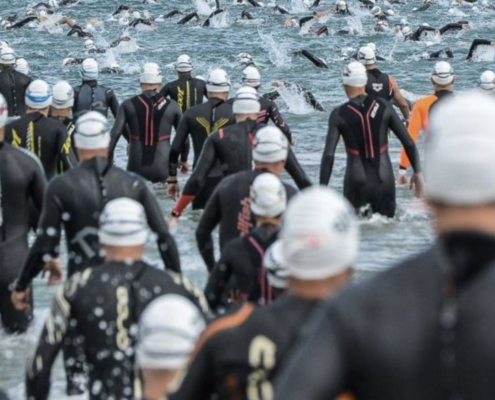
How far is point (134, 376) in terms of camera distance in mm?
5969

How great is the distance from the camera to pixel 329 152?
11.6 meters

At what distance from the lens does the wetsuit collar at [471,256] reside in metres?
2.69

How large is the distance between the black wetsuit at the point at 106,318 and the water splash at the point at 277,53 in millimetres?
27721

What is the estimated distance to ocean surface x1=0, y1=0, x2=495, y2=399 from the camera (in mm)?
12234

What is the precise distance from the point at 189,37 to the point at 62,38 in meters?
3.79

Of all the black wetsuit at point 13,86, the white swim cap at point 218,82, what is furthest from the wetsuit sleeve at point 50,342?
the black wetsuit at point 13,86

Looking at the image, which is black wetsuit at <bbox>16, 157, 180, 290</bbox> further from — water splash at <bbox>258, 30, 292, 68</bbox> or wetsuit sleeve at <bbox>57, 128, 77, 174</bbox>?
water splash at <bbox>258, 30, 292, 68</bbox>

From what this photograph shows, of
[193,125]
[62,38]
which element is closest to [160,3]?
[62,38]

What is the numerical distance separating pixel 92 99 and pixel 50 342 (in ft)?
32.0

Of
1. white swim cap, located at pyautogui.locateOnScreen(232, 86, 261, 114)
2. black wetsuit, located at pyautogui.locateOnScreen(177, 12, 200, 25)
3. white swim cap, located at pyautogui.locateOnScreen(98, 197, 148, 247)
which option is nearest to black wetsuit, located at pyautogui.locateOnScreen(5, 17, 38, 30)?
black wetsuit, located at pyautogui.locateOnScreen(177, 12, 200, 25)

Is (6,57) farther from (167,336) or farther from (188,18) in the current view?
(188,18)

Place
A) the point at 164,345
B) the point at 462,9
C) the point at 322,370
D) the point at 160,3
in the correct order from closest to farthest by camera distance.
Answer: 1. the point at 322,370
2. the point at 164,345
3. the point at 462,9
4. the point at 160,3

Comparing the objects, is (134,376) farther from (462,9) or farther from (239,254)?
(462,9)

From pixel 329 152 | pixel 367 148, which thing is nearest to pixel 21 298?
pixel 329 152
